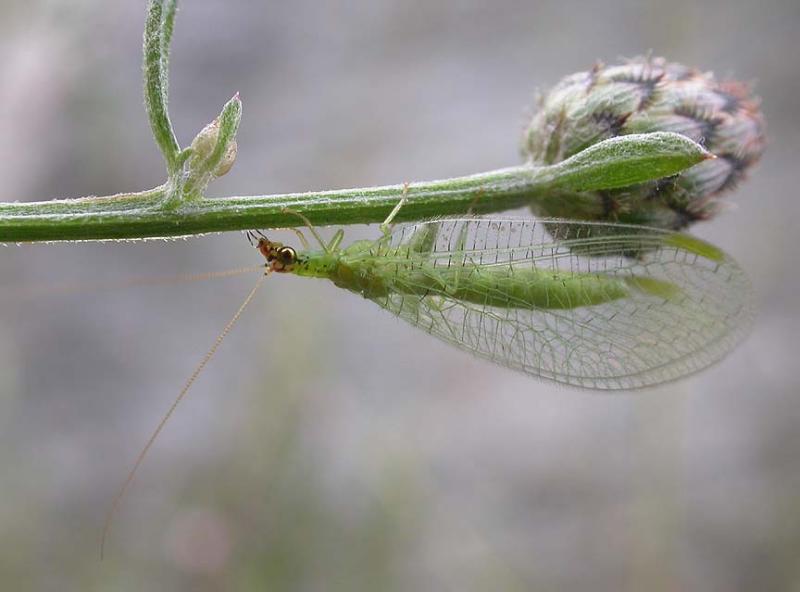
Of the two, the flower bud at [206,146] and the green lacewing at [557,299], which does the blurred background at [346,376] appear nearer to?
the green lacewing at [557,299]

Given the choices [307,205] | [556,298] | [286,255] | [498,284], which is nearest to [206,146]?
[307,205]

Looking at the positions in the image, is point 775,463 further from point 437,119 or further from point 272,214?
point 272,214

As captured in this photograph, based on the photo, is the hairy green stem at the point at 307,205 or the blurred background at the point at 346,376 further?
the blurred background at the point at 346,376

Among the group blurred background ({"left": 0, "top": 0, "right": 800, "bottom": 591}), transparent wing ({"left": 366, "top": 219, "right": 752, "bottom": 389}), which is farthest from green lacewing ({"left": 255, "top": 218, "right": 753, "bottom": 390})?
blurred background ({"left": 0, "top": 0, "right": 800, "bottom": 591})

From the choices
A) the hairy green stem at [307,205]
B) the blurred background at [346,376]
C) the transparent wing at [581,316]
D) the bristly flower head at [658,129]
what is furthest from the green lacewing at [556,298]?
the blurred background at [346,376]

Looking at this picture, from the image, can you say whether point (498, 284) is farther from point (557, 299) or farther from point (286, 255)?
point (286, 255)

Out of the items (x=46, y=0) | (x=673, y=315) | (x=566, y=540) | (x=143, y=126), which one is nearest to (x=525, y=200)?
(x=673, y=315)
